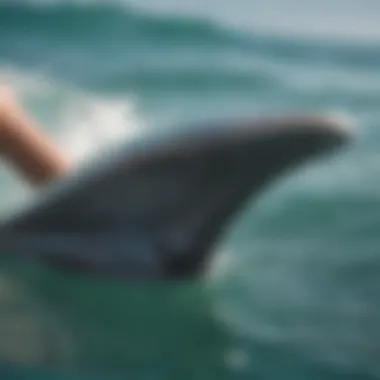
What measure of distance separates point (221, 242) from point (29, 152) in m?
0.26

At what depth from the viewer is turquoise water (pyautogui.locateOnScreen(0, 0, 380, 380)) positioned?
1.09 m

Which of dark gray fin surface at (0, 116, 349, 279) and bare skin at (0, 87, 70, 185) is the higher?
bare skin at (0, 87, 70, 185)

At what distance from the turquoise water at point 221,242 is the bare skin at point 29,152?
16 millimetres

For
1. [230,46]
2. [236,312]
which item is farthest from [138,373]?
[230,46]

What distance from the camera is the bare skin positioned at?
110cm

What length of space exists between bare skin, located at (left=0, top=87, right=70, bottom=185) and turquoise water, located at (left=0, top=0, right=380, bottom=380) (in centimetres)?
2

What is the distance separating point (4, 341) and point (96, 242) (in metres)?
0.16

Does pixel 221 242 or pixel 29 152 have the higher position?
pixel 29 152

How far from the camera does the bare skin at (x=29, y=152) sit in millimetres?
1096

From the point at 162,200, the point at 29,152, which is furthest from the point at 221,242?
the point at 29,152

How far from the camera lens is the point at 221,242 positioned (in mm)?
1112

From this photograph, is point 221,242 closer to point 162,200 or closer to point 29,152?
point 162,200

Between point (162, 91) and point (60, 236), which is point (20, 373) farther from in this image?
point (162, 91)

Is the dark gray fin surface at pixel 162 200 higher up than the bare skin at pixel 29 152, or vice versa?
the bare skin at pixel 29 152
